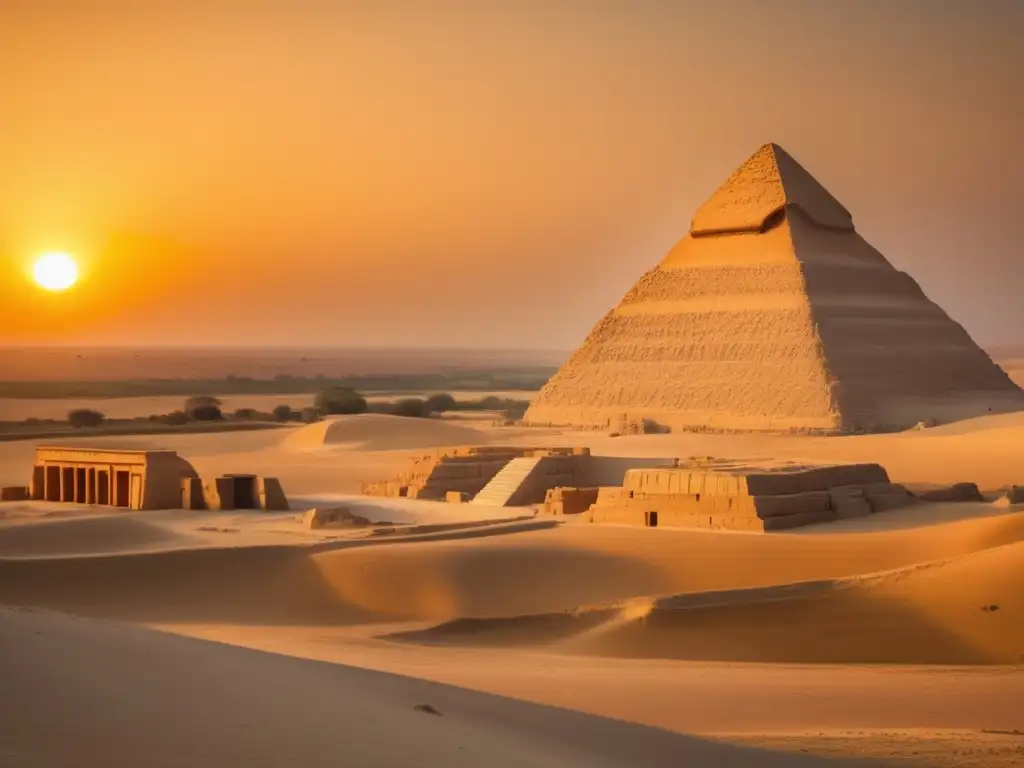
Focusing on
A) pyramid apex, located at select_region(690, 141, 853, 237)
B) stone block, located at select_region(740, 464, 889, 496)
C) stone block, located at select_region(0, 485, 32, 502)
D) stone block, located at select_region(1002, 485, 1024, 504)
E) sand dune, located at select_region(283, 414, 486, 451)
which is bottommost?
stone block, located at select_region(1002, 485, 1024, 504)

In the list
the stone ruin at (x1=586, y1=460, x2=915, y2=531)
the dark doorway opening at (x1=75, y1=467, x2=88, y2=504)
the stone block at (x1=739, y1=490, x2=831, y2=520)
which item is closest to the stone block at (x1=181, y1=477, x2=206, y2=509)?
the dark doorway opening at (x1=75, y1=467, x2=88, y2=504)

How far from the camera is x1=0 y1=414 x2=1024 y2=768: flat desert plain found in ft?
25.1

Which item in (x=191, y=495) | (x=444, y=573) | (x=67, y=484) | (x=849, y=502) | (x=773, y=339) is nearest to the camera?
(x=444, y=573)

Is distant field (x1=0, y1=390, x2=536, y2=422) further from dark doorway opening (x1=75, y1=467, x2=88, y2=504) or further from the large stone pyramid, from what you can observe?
dark doorway opening (x1=75, y1=467, x2=88, y2=504)

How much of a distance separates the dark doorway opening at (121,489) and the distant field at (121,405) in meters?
53.6

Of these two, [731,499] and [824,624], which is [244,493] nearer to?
[731,499]

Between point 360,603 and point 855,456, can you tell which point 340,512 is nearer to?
point 360,603

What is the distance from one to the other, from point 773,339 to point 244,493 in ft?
87.9

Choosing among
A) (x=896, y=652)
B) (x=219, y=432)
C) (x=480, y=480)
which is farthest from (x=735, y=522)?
(x=219, y=432)

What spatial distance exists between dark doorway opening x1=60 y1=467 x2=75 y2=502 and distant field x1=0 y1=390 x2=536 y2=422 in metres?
52.0

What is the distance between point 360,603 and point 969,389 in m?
36.9

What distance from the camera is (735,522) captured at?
2162cm

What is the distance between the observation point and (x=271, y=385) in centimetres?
13775

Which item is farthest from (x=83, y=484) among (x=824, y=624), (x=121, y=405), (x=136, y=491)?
(x=121, y=405)
